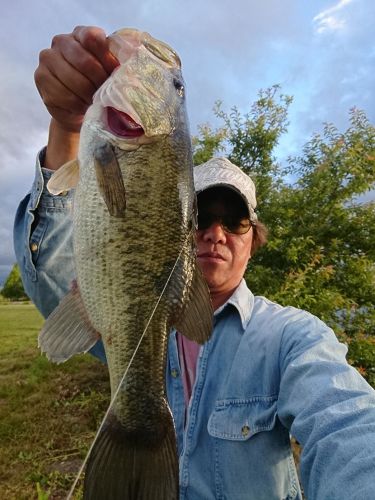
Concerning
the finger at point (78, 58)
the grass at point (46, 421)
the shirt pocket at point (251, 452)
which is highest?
the finger at point (78, 58)

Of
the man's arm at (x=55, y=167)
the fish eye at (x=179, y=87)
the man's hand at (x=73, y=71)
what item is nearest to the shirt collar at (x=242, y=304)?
the man's arm at (x=55, y=167)

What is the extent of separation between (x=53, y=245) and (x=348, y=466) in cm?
151

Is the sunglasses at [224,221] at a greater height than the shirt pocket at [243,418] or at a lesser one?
greater

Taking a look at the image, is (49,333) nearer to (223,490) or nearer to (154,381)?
(154,381)

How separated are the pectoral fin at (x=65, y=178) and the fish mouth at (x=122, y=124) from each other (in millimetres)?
211

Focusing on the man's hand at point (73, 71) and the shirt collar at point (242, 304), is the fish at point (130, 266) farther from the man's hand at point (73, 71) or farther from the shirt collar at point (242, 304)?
the shirt collar at point (242, 304)

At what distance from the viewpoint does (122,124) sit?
5.31ft

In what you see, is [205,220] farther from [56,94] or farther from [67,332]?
[67,332]

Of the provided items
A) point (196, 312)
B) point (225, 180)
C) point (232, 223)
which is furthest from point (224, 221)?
point (196, 312)

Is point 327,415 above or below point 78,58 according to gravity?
below

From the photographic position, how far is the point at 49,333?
150 cm

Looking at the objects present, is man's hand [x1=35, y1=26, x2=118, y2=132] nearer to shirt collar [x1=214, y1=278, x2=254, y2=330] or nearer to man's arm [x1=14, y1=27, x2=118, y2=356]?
man's arm [x1=14, y1=27, x2=118, y2=356]

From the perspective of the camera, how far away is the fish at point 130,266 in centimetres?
149

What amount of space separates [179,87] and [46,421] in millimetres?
6143
